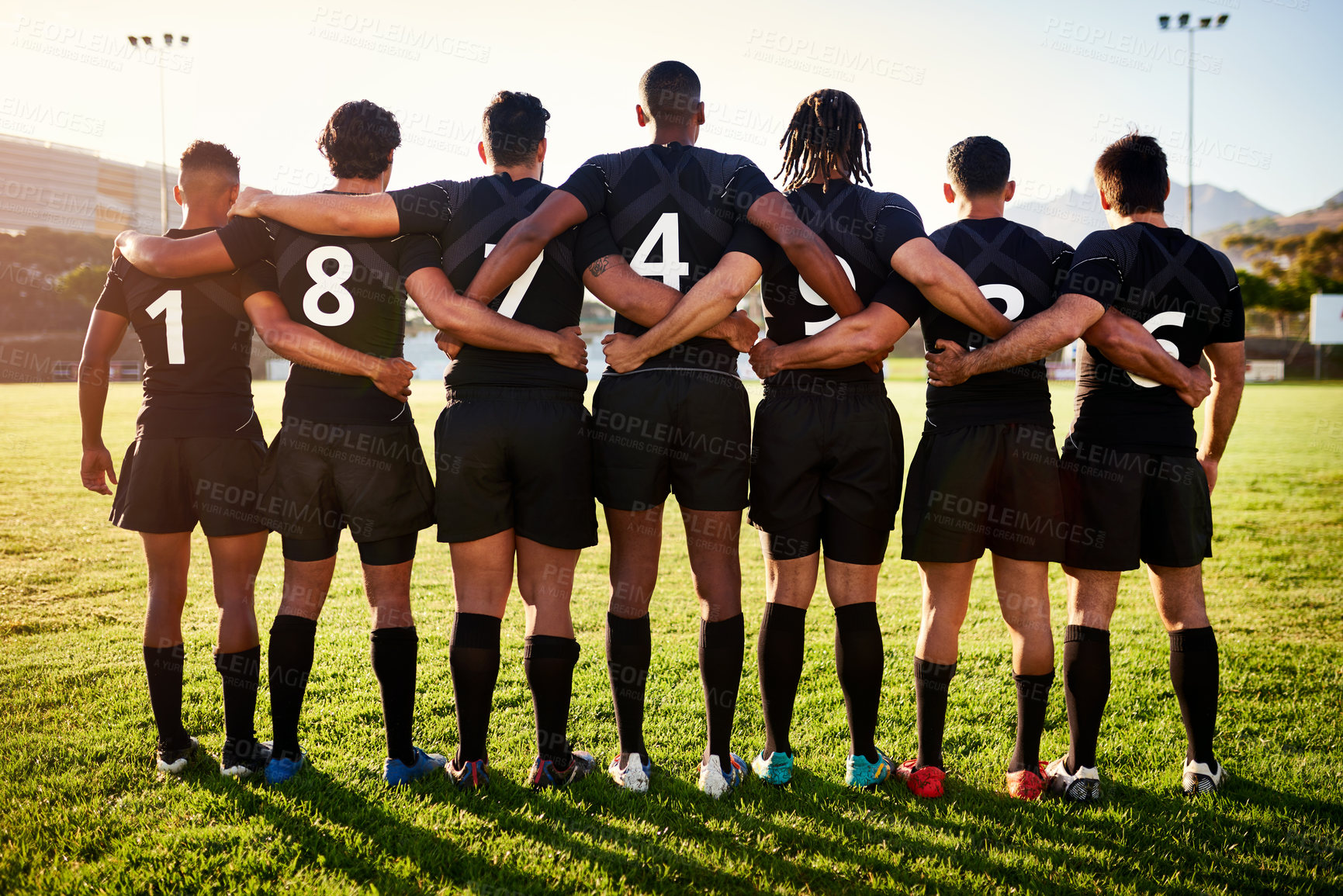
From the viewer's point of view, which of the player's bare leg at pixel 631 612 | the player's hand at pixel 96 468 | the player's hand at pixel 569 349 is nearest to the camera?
the player's hand at pixel 569 349

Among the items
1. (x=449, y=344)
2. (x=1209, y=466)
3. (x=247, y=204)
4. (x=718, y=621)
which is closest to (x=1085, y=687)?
(x=1209, y=466)

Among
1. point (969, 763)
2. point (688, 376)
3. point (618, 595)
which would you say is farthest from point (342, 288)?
point (969, 763)

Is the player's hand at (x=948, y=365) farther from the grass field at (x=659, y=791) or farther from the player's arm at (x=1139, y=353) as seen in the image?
the grass field at (x=659, y=791)

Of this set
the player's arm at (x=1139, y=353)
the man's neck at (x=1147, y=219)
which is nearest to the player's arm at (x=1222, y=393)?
the player's arm at (x=1139, y=353)

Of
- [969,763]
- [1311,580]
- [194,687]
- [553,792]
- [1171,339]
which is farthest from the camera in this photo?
[1311,580]

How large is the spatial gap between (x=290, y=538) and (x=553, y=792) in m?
1.50

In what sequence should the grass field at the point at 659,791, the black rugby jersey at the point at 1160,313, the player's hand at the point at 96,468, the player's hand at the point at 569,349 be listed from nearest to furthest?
1. the grass field at the point at 659,791
2. the player's hand at the point at 569,349
3. the black rugby jersey at the point at 1160,313
4. the player's hand at the point at 96,468

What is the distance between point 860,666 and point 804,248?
5.71 feet

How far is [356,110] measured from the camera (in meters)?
3.25

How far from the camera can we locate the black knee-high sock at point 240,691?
3.31 m

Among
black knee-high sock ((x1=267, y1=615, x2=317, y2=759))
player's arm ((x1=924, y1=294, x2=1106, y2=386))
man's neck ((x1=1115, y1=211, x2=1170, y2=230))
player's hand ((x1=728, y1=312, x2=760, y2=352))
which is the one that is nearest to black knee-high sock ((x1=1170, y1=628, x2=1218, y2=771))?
player's arm ((x1=924, y1=294, x2=1106, y2=386))

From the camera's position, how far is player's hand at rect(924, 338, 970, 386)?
3.22 metres

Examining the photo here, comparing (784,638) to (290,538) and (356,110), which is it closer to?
(290,538)

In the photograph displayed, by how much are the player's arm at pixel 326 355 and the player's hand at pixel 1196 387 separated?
3.26 m
